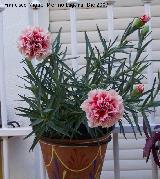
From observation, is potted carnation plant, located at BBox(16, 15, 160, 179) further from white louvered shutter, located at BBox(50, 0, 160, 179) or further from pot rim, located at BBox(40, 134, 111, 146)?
white louvered shutter, located at BBox(50, 0, 160, 179)

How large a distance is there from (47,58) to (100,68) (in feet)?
0.61

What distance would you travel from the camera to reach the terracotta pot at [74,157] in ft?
4.23

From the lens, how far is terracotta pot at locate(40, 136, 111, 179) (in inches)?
50.8

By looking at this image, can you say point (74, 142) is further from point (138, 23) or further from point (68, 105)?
point (138, 23)

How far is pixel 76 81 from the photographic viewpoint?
1358mm

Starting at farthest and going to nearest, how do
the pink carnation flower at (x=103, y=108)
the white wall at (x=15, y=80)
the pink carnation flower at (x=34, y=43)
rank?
the white wall at (x=15, y=80) → the pink carnation flower at (x=34, y=43) → the pink carnation flower at (x=103, y=108)

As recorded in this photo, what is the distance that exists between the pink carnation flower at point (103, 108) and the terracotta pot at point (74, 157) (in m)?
0.19

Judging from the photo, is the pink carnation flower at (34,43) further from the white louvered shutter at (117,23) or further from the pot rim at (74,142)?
the white louvered shutter at (117,23)

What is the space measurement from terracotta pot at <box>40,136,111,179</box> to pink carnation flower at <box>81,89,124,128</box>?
0.19 m

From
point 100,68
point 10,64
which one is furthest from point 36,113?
point 10,64

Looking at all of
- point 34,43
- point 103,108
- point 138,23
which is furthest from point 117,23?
Answer: point 103,108

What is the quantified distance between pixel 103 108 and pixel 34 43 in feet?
1.01

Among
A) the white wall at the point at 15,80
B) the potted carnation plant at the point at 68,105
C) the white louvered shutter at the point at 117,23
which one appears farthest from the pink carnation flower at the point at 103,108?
the white louvered shutter at the point at 117,23

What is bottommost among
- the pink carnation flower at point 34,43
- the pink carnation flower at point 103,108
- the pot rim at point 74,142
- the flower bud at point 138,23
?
the pot rim at point 74,142
